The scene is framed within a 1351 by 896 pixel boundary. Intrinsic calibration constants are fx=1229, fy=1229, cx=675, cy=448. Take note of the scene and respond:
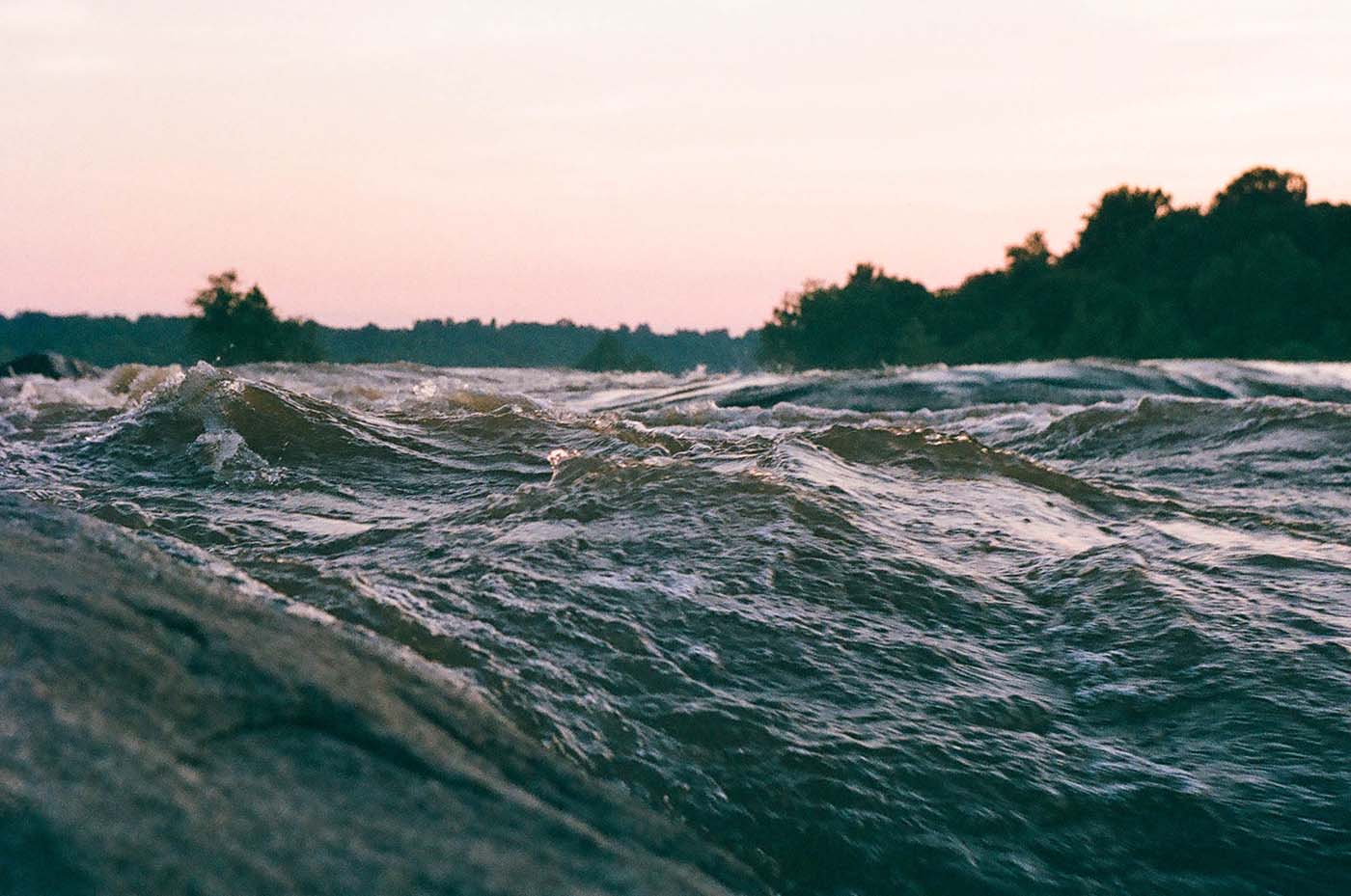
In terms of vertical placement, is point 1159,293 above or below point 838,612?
above

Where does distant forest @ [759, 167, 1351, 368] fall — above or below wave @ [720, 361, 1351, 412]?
above

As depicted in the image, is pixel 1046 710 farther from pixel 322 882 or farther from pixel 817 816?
pixel 322 882

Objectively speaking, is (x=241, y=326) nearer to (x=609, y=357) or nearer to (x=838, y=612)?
(x=609, y=357)

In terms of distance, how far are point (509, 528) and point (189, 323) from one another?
91.1m

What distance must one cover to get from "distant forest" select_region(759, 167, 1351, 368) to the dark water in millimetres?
51424

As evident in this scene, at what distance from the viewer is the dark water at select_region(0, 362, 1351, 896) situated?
2654mm

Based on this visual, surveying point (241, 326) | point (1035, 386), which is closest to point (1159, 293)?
point (1035, 386)

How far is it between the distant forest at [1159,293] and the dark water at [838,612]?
5142 cm

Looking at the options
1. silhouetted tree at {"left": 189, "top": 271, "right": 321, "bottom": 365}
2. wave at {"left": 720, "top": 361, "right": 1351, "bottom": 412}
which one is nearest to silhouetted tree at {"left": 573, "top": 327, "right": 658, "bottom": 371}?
silhouetted tree at {"left": 189, "top": 271, "right": 321, "bottom": 365}

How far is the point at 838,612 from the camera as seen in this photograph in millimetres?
3643

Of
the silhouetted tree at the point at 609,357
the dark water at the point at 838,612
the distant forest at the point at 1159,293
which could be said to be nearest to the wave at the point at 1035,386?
the dark water at the point at 838,612

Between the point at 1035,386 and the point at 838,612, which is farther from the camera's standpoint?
the point at 1035,386

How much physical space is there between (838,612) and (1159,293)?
197 ft

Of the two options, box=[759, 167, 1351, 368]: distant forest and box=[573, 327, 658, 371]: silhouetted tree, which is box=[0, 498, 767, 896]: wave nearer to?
box=[759, 167, 1351, 368]: distant forest
